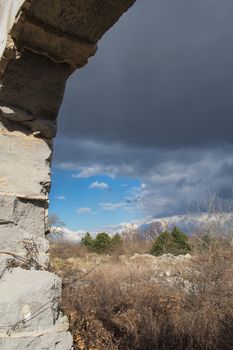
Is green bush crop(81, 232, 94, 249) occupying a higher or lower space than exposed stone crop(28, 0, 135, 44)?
higher

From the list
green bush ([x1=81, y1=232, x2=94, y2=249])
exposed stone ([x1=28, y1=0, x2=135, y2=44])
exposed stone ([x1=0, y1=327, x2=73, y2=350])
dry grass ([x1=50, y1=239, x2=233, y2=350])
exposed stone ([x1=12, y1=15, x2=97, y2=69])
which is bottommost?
dry grass ([x1=50, y1=239, x2=233, y2=350])

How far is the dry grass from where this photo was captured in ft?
20.7

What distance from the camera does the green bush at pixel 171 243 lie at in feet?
65.4

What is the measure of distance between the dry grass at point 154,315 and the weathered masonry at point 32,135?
2.75m

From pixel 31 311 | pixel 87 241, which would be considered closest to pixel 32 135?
pixel 31 311

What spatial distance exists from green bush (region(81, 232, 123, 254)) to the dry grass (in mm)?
13888

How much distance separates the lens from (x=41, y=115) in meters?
3.04

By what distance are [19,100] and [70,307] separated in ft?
15.7

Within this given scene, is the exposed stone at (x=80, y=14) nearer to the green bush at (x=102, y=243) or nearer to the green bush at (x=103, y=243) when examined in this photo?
the green bush at (x=103, y=243)

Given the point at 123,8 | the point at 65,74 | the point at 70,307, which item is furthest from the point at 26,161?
the point at 70,307

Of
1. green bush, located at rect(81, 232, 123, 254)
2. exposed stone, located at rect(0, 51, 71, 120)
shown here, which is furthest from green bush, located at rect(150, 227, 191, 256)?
exposed stone, located at rect(0, 51, 71, 120)

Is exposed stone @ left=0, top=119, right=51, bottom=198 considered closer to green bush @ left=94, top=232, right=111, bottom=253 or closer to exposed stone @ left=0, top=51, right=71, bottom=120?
exposed stone @ left=0, top=51, right=71, bottom=120

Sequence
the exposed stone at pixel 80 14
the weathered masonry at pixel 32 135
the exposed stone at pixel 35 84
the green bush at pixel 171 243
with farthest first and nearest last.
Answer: the green bush at pixel 171 243 → the exposed stone at pixel 35 84 → the exposed stone at pixel 80 14 → the weathered masonry at pixel 32 135

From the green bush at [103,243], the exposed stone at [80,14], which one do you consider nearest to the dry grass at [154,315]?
the exposed stone at [80,14]
